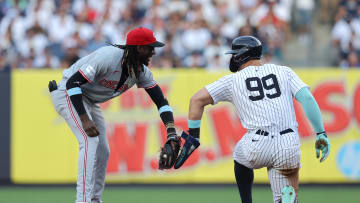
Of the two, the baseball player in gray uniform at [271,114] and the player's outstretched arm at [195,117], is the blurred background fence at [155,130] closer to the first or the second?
the player's outstretched arm at [195,117]

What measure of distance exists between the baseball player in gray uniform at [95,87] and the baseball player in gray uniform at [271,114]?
0.98 meters

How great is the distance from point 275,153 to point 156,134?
17.7 feet

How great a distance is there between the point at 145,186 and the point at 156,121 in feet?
3.68

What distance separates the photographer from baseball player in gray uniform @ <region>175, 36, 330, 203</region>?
548cm

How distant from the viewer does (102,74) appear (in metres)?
6.46

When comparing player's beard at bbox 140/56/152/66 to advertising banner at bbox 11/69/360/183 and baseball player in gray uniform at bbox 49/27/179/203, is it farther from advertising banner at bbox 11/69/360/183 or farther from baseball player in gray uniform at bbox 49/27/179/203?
advertising banner at bbox 11/69/360/183

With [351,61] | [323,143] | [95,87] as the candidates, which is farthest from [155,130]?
[323,143]

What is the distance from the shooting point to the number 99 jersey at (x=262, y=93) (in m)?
5.48

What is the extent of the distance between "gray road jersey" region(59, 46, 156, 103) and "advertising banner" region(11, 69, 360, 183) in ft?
12.6

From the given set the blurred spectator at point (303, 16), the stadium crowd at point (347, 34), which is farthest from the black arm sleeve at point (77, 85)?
the stadium crowd at point (347, 34)

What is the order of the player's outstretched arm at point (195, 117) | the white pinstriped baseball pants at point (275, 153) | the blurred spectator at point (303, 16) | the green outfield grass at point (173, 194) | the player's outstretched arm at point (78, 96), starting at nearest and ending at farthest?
1. the white pinstriped baseball pants at point (275, 153)
2. the player's outstretched arm at point (195, 117)
3. the player's outstretched arm at point (78, 96)
4. the green outfield grass at point (173, 194)
5. the blurred spectator at point (303, 16)

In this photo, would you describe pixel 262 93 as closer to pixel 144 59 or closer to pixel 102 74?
pixel 144 59

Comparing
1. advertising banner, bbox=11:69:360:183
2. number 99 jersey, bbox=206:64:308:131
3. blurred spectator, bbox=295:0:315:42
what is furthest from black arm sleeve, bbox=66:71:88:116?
blurred spectator, bbox=295:0:315:42

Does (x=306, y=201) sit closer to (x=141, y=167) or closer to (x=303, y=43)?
(x=141, y=167)
